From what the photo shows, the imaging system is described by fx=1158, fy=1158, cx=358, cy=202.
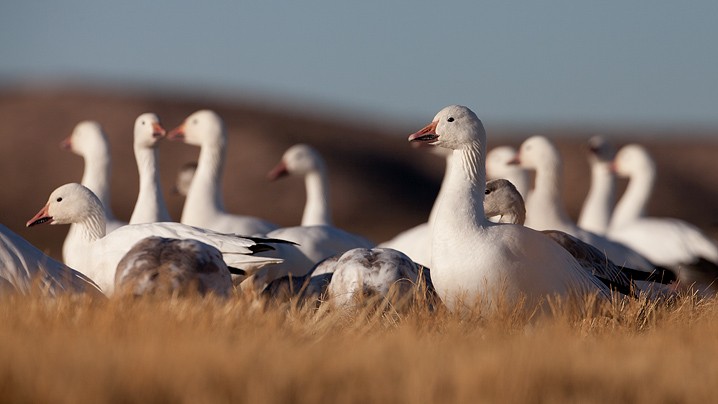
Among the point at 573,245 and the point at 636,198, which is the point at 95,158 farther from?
the point at 636,198

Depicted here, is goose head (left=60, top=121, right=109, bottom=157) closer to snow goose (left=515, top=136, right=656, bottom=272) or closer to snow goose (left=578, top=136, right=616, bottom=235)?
snow goose (left=515, top=136, right=656, bottom=272)

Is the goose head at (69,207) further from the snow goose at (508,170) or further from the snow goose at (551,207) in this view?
the snow goose at (508,170)

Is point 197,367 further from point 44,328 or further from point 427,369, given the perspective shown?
point 44,328

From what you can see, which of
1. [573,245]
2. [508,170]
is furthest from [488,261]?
[508,170]

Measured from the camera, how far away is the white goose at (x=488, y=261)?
5.91 metres

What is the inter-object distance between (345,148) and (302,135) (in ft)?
6.22

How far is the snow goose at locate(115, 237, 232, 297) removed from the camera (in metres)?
5.99

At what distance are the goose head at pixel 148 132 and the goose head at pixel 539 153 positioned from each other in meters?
3.86

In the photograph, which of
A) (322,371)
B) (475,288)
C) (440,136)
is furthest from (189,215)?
(322,371)

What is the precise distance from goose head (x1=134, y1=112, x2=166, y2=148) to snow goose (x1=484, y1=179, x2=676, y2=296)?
414 cm

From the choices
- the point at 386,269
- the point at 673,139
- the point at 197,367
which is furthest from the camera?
the point at 673,139

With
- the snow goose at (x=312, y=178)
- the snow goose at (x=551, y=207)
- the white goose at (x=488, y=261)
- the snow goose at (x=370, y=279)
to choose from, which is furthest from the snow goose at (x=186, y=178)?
the white goose at (x=488, y=261)

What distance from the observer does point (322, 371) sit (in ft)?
13.0

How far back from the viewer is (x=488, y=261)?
19.3ft
